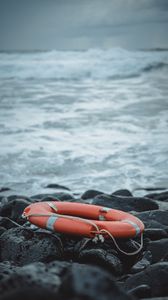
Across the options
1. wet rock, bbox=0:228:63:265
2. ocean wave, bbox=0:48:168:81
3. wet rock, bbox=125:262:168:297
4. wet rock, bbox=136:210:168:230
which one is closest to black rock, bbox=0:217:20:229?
wet rock, bbox=0:228:63:265

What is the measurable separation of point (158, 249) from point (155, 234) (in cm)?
29

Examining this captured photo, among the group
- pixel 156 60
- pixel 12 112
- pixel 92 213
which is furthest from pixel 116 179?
pixel 156 60

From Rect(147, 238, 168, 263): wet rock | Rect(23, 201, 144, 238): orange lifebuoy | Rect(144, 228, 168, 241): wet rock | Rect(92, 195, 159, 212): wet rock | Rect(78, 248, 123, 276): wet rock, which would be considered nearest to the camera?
Rect(78, 248, 123, 276): wet rock

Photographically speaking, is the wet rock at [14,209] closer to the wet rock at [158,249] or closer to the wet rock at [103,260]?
the wet rock at [103,260]

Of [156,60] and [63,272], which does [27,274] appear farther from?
[156,60]

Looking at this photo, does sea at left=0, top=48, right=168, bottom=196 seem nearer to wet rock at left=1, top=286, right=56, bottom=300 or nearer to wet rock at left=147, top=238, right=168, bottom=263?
wet rock at left=147, top=238, right=168, bottom=263

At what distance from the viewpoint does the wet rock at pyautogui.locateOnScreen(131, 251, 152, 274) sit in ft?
8.26

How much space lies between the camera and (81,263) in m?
2.55

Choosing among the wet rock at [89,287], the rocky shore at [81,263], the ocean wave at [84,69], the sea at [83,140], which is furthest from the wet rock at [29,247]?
the ocean wave at [84,69]

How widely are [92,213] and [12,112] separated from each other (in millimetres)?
9571

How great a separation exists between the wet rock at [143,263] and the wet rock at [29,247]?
0.58 meters

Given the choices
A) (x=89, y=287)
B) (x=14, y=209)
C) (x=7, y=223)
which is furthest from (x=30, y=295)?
(x=14, y=209)

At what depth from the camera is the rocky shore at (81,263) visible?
129 cm

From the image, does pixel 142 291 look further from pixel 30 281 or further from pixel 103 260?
pixel 30 281
